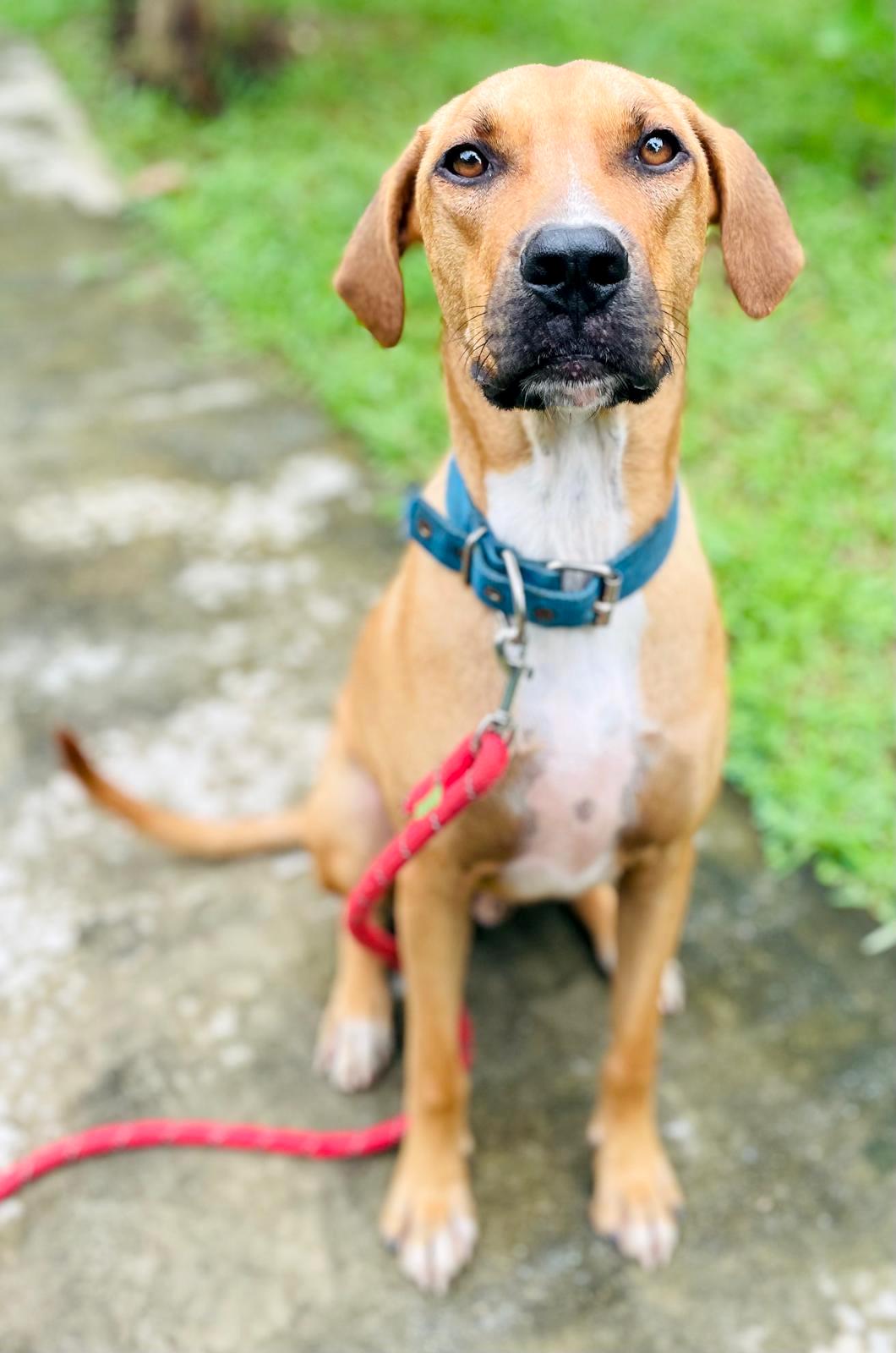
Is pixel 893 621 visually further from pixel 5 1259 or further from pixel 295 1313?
pixel 5 1259

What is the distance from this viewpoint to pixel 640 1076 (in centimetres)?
250

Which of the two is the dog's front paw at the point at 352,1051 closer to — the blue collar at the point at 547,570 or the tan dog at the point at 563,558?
the tan dog at the point at 563,558

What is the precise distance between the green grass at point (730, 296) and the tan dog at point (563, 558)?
1042 mm

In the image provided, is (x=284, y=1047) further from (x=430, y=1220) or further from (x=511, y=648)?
(x=511, y=648)

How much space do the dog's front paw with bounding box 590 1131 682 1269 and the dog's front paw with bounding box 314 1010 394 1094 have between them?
54 cm

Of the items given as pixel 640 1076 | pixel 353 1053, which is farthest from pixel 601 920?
pixel 353 1053

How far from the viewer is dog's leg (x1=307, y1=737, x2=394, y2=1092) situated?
107 inches

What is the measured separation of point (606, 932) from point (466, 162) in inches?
70.7

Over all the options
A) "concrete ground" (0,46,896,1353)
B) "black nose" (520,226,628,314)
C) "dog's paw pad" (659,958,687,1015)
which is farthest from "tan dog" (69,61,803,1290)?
"dog's paw pad" (659,958,687,1015)

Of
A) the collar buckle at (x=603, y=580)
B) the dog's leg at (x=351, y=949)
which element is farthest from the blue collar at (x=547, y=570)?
the dog's leg at (x=351, y=949)

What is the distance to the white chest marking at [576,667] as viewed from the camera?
6.68ft

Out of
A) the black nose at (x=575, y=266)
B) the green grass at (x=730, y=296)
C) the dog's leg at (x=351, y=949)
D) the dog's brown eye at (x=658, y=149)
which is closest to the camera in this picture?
the black nose at (x=575, y=266)

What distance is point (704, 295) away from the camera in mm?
5508

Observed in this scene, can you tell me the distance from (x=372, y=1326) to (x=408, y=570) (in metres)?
1.46
